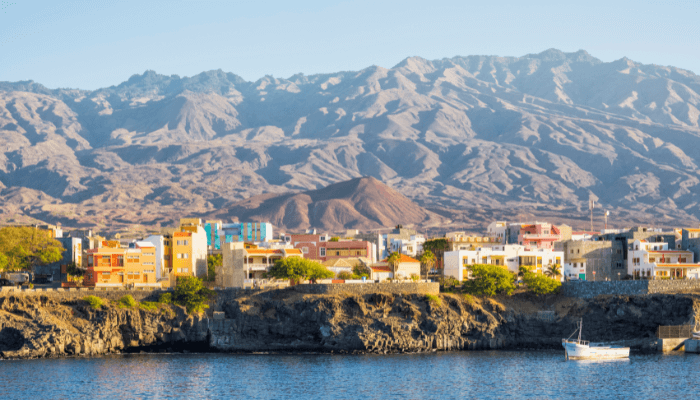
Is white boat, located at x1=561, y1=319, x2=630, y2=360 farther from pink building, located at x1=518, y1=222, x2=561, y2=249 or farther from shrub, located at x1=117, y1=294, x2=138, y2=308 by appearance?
shrub, located at x1=117, y1=294, x2=138, y2=308

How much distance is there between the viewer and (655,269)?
129 metres

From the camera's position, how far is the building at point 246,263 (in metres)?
124

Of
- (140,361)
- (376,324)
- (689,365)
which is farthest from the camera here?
(376,324)

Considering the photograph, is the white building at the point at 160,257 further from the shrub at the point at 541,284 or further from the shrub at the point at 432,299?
the shrub at the point at 541,284

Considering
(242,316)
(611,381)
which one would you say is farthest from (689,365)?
(242,316)

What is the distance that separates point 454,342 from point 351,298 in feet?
45.1

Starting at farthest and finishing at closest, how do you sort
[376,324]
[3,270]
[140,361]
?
1. [3,270]
2. [376,324]
3. [140,361]

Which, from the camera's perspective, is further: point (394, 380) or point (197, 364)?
point (197, 364)

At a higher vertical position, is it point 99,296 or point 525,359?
point 99,296

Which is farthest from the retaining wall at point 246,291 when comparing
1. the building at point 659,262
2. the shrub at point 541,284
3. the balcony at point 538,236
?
the balcony at point 538,236

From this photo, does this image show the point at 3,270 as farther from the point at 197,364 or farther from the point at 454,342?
the point at 454,342

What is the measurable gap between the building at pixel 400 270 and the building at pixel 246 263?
10716 millimetres

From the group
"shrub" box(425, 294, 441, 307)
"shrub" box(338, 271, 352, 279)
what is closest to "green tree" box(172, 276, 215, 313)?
"shrub" box(338, 271, 352, 279)

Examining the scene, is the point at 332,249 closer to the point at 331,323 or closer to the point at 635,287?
the point at 331,323
